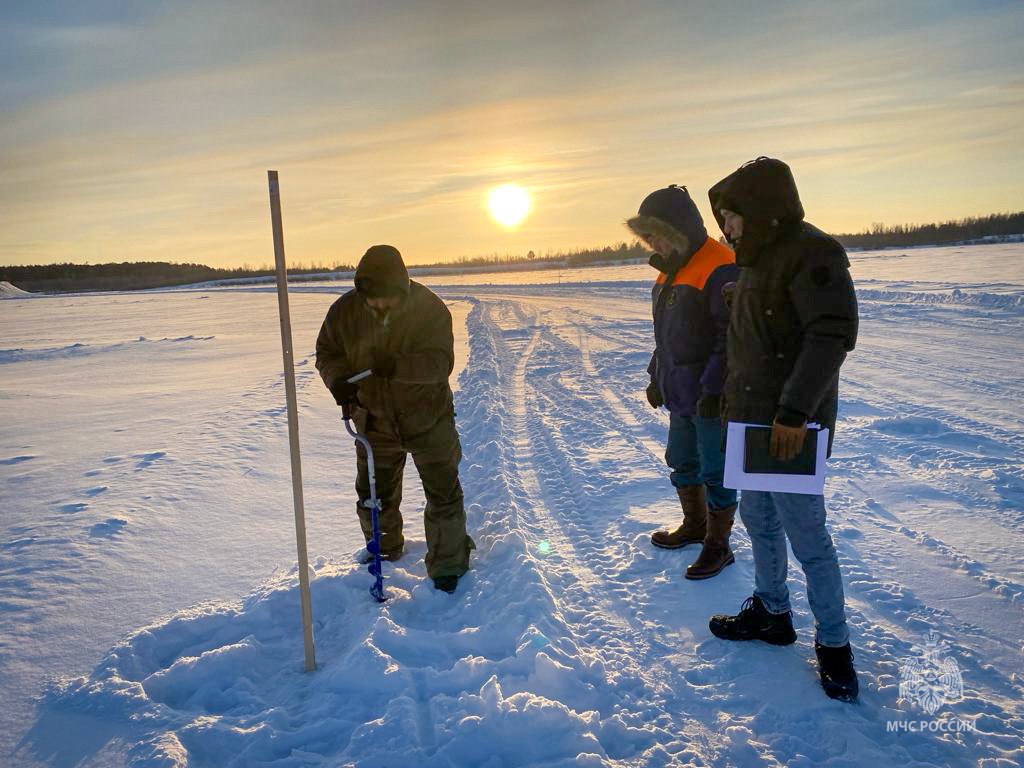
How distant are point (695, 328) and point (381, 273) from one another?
5.55 feet

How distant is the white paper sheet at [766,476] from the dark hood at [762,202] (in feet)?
2.30

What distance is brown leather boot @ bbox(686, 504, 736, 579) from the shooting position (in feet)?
10.9

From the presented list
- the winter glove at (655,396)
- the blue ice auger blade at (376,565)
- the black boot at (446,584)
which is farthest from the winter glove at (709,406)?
the blue ice auger blade at (376,565)

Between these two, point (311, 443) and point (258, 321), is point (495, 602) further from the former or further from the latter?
point (258, 321)

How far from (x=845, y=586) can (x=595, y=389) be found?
473 centimetres

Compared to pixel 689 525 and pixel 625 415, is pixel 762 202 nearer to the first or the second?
pixel 689 525

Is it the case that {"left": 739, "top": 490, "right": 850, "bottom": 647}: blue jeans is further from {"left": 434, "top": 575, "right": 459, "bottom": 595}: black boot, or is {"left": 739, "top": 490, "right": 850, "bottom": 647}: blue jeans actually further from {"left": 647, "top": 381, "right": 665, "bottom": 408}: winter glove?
{"left": 434, "top": 575, "right": 459, "bottom": 595}: black boot

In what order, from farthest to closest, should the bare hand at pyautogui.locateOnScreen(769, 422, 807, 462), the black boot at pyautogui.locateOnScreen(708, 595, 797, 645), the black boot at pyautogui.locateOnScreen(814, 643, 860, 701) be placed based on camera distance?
the black boot at pyautogui.locateOnScreen(708, 595, 797, 645)
the black boot at pyautogui.locateOnScreen(814, 643, 860, 701)
the bare hand at pyautogui.locateOnScreen(769, 422, 807, 462)

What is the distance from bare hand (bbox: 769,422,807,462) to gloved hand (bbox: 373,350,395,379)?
1927 millimetres

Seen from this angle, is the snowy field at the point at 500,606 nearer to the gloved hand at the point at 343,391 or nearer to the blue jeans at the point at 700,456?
the blue jeans at the point at 700,456

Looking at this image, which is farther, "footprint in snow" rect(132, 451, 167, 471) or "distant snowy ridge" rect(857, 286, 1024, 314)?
"distant snowy ridge" rect(857, 286, 1024, 314)

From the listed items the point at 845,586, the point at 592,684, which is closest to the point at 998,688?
the point at 845,586

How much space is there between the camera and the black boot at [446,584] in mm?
3254

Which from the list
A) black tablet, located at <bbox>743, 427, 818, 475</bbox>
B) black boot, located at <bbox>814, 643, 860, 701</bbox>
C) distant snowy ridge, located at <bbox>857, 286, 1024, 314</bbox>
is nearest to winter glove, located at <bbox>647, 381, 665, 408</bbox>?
black tablet, located at <bbox>743, 427, 818, 475</bbox>
